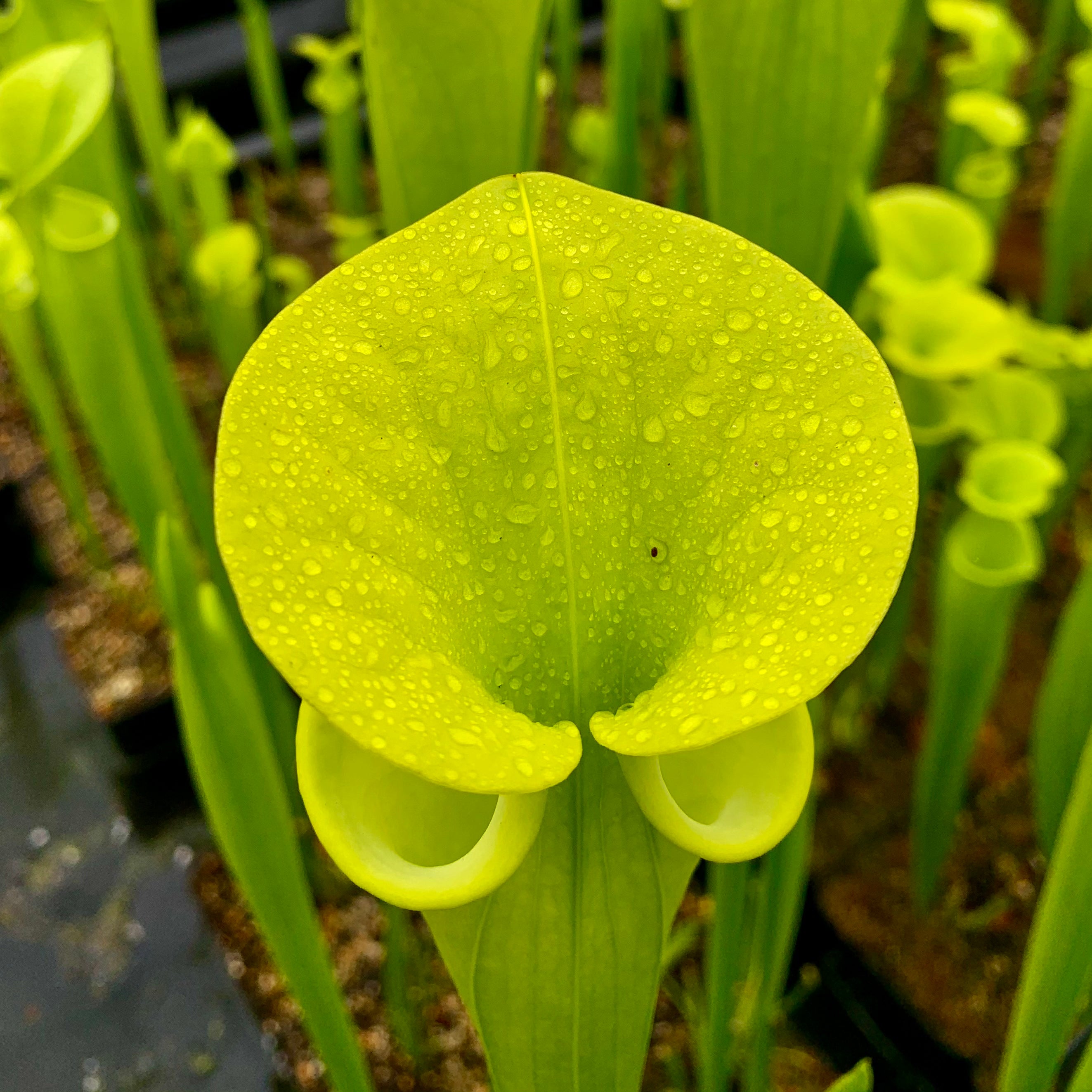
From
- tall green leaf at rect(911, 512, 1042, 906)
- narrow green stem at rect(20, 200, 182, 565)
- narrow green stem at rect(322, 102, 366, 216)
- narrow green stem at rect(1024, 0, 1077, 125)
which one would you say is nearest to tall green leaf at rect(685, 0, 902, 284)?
tall green leaf at rect(911, 512, 1042, 906)

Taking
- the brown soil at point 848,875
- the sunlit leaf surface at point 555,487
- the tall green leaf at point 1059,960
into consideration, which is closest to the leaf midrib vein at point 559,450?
the sunlit leaf surface at point 555,487

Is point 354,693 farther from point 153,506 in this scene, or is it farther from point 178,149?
point 178,149

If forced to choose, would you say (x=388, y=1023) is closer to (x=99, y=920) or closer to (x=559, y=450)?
(x=99, y=920)

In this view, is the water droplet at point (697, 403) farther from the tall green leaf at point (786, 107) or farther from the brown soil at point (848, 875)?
the brown soil at point (848, 875)

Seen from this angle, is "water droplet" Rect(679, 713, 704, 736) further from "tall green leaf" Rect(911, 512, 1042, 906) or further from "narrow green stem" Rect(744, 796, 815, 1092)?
"tall green leaf" Rect(911, 512, 1042, 906)

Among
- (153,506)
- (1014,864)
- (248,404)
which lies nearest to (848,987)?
(1014,864)

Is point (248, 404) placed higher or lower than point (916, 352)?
higher
